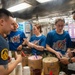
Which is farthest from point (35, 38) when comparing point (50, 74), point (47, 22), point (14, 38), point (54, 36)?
point (47, 22)

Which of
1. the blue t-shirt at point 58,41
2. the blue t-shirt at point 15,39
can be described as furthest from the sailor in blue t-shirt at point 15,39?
the blue t-shirt at point 58,41

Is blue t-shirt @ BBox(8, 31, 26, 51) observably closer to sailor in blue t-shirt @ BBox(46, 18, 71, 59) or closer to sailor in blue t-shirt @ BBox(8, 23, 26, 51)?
sailor in blue t-shirt @ BBox(8, 23, 26, 51)

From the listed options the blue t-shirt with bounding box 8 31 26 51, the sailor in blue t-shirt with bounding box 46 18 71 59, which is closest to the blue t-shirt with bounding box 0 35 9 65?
the sailor in blue t-shirt with bounding box 46 18 71 59

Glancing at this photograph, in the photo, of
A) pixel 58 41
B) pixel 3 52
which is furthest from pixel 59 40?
pixel 3 52

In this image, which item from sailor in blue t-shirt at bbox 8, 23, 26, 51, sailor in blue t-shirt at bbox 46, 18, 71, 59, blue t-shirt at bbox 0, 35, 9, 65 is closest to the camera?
blue t-shirt at bbox 0, 35, 9, 65

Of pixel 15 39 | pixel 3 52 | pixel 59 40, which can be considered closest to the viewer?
pixel 3 52

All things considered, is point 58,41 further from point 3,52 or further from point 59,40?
point 3,52

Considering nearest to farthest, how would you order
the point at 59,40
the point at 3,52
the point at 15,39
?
the point at 3,52, the point at 59,40, the point at 15,39

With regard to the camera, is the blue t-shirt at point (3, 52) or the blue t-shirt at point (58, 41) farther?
the blue t-shirt at point (58, 41)

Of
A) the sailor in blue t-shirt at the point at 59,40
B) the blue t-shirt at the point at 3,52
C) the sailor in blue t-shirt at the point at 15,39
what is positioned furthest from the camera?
the sailor in blue t-shirt at the point at 15,39

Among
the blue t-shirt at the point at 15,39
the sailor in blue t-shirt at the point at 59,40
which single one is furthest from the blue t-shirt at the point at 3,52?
the blue t-shirt at the point at 15,39

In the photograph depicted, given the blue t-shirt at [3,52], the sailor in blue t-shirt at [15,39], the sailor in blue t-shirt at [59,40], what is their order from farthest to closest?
the sailor in blue t-shirt at [15,39] → the sailor in blue t-shirt at [59,40] → the blue t-shirt at [3,52]

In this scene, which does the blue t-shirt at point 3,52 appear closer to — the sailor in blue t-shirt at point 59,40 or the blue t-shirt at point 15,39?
the sailor in blue t-shirt at point 59,40

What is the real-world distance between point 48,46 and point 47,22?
384 cm
